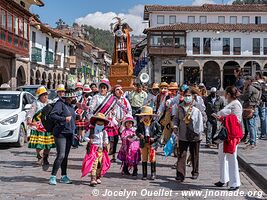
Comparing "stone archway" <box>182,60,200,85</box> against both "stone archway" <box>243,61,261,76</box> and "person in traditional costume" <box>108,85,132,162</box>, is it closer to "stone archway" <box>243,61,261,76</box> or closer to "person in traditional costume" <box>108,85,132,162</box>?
"stone archway" <box>243,61,261,76</box>

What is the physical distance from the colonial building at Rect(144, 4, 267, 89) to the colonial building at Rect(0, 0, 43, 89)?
2211cm

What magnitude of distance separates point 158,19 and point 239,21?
11337 mm

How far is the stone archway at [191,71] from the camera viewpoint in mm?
56906

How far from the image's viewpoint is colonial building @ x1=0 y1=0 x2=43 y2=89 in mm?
28703

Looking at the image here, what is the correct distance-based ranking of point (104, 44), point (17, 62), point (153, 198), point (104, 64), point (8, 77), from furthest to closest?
point (104, 44), point (104, 64), point (17, 62), point (8, 77), point (153, 198)

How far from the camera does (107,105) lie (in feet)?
30.9

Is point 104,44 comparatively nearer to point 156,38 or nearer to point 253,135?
point 156,38

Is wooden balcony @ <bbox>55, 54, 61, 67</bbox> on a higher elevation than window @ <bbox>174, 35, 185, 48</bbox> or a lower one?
lower

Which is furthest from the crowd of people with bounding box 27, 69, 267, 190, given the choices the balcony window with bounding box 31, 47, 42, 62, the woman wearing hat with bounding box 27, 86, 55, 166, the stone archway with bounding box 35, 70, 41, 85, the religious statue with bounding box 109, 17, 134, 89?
the stone archway with bounding box 35, 70, 41, 85

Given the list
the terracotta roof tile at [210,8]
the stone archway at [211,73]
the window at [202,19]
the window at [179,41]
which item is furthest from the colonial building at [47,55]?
the stone archway at [211,73]

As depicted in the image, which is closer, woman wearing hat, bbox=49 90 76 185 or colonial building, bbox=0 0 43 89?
woman wearing hat, bbox=49 90 76 185

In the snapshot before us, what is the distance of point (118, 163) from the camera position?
9922 millimetres

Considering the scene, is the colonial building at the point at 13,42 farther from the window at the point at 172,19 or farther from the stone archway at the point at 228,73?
the stone archway at the point at 228,73

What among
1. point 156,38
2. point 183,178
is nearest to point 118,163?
point 183,178
